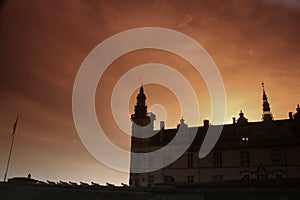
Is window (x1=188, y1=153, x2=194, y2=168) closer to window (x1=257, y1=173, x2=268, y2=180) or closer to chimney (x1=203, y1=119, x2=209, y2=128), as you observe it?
chimney (x1=203, y1=119, x2=209, y2=128)

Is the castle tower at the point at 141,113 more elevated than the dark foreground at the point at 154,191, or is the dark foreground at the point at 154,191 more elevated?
the castle tower at the point at 141,113

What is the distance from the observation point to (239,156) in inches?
1469

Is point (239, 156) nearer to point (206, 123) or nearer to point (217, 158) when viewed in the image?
point (217, 158)

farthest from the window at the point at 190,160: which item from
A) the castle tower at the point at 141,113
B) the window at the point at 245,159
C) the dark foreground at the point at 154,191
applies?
the dark foreground at the point at 154,191

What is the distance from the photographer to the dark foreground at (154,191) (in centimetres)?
2198

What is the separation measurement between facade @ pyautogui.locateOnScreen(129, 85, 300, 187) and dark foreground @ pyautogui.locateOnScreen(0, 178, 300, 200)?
8626 millimetres

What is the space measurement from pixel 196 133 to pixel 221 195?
2178 cm

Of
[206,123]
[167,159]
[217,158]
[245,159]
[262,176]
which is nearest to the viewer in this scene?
[262,176]

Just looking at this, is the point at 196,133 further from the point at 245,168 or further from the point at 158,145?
the point at 245,168

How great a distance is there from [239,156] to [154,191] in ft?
56.7

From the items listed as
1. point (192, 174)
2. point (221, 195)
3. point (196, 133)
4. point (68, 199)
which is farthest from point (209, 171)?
point (68, 199)

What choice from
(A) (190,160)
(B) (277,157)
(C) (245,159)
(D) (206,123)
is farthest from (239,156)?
(D) (206,123)

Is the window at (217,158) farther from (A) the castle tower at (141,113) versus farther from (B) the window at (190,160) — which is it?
(A) the castle tower at (141,113)

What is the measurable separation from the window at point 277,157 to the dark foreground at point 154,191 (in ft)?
42.0
